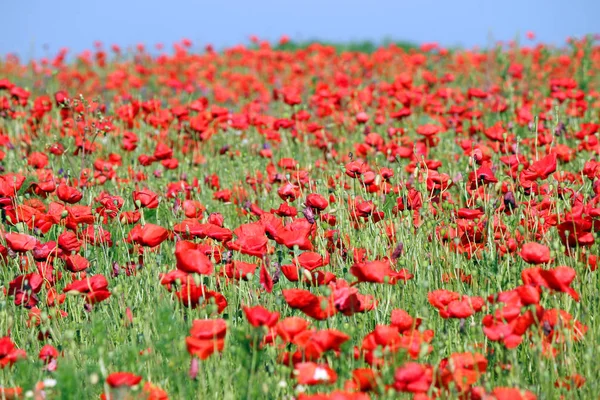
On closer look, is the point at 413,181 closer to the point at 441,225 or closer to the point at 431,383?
the point at 441,225

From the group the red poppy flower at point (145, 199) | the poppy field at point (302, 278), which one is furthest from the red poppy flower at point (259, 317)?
the red poppy flower at point (145, 199)

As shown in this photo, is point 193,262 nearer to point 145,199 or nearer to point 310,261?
point 310,261

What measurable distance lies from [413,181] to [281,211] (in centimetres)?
132

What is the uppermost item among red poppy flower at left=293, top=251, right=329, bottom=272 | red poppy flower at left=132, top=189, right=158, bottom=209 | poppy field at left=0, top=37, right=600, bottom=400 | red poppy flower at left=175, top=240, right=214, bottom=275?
red poppy flower at left=175, top=240, right=214, bottom=275

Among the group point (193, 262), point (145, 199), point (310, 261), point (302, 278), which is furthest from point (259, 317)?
point (145, 199)

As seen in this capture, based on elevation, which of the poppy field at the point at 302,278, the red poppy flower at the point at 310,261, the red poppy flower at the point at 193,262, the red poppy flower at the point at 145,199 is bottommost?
the poppy field at the point at 302,278

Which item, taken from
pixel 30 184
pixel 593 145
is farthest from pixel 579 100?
pixel 30 184

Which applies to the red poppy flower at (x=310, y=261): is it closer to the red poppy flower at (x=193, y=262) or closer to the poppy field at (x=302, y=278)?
the poppy field at (x=302, y=278)

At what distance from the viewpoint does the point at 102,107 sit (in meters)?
5.78

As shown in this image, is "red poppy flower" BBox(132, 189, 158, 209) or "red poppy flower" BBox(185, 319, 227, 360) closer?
"red poppy flower" BBox(185, 319, 227, 360)

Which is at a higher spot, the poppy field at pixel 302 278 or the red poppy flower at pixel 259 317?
the red poppy flower at pixel 259 317

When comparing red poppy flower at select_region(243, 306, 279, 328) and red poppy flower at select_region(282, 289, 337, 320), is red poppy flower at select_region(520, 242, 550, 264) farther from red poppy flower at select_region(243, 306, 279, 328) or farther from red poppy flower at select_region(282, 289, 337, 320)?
red poppy flower at select_region(243, 306, 279, 328)

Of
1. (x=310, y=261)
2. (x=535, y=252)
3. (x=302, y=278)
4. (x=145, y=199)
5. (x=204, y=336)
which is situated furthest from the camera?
(x=145, y=199)

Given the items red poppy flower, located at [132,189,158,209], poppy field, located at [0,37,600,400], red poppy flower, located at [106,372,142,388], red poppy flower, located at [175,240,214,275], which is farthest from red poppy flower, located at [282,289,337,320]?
red poppy flower, located at [132,189,158,209]
